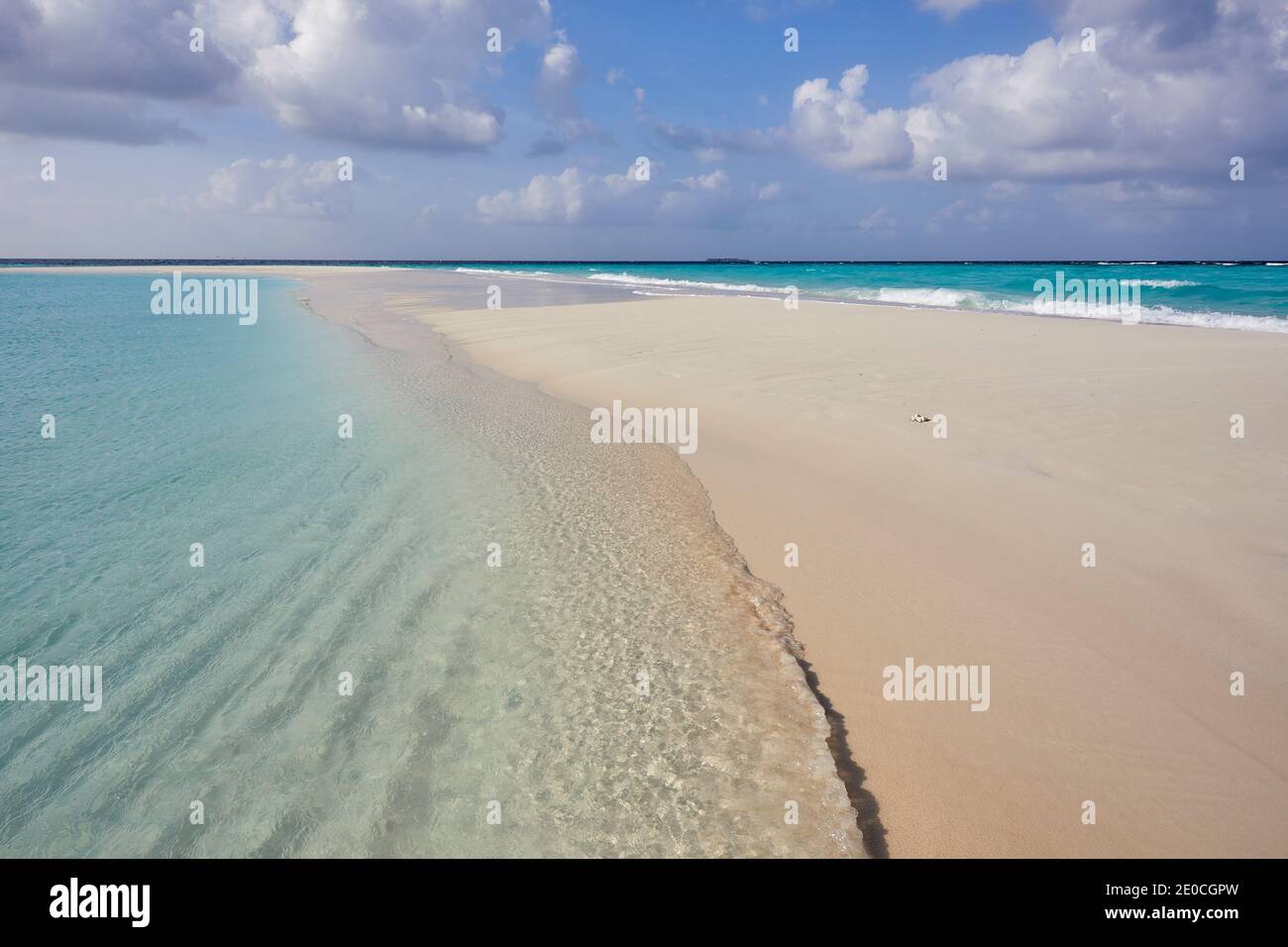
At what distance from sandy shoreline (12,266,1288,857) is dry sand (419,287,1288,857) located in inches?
0.7

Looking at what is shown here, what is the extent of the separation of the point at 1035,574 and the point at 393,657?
525cm

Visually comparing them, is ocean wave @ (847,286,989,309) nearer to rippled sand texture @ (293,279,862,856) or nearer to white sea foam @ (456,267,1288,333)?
white sea foam @ (456,267,1288,333)

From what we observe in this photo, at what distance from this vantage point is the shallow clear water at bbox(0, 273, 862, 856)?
10.4ft

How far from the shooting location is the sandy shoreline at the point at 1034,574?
3.44m

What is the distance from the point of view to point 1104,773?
355 cm

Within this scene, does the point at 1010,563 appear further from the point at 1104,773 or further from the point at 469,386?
the point at 469,386

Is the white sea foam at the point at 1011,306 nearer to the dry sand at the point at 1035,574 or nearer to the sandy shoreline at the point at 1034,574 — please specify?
the sandy shoreline at the point at 1034,574

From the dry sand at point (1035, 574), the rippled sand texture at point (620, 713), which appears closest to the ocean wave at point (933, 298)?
the dry sand at point (1035, 574)

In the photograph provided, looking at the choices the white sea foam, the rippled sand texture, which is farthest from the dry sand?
the white sea foam

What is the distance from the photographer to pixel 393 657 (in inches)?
175
